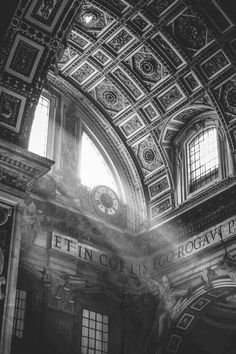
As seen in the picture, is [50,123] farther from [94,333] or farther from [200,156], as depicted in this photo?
[94,333]

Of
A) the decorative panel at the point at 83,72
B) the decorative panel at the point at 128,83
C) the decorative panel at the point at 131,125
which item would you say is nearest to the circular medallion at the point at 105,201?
the decorative panel at the point at 131,125

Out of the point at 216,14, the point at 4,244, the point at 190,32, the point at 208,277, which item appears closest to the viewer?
the point at 4,244

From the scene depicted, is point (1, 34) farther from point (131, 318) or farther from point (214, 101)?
point (131, 318)

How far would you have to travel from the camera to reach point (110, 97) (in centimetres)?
2348

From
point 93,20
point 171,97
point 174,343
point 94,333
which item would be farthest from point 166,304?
point 93,20

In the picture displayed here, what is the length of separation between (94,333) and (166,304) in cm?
245

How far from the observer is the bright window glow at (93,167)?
906 inches

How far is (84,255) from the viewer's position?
838 inches

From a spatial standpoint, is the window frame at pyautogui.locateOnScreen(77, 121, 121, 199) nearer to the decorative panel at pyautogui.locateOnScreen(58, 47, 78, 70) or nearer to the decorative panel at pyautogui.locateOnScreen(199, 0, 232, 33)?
the decorative panel at pyautogui.locateOnScreen(58, 47, 78, 70)

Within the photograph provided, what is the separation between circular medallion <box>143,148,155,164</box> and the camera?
23719mm

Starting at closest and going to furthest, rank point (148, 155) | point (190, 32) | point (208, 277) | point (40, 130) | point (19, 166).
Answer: point (19, 166) → point (208, 277) → point (190, 32) → point (40, 130) → point (148, 155)

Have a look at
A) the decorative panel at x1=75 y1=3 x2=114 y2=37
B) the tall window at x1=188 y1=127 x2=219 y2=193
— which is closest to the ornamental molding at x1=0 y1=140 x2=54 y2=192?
the decorative panel at x1=75 y1=3 x2=114 y2=37

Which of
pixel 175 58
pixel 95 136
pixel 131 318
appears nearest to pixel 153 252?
pixel 131 318

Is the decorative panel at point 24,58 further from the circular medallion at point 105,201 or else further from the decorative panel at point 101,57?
the circular medallion at point 105,201
